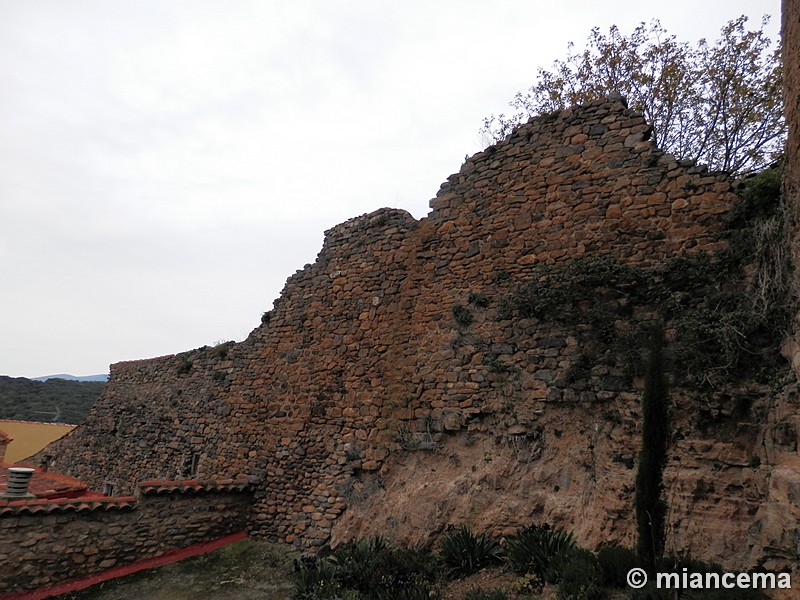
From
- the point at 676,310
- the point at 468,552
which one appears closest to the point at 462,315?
the point at 676,310

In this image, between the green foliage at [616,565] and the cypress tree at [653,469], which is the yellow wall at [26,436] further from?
the cypress tree at [653,469]

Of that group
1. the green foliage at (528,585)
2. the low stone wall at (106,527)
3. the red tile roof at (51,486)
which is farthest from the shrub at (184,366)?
the green foliage at (528,585)

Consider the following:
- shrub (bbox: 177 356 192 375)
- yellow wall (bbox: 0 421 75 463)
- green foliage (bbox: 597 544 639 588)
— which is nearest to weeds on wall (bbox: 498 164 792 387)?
green foliage (bbox: 597 544 639 588)

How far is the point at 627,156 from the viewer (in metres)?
7.67

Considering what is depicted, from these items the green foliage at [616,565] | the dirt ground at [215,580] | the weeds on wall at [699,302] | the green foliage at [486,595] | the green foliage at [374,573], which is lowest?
the dirt ground at [215,580]

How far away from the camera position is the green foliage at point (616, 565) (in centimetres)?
538

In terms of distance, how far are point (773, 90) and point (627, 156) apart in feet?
21.9

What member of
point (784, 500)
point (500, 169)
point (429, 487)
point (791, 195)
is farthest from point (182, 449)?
point (791, 195)

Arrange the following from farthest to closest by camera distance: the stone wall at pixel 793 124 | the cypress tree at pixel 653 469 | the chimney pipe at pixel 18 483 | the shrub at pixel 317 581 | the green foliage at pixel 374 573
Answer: the chimney pipe at pixel 18 483 < the shrub at pixel 317 581 < the green foliage at pixel 374 573 < the stone wall at pixel 793 124 < the cypress tree at pixel 653 469

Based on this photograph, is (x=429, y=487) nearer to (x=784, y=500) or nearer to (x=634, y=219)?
(x=784, y=500)

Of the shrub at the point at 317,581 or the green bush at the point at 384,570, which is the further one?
the shrub at the point at 317,581

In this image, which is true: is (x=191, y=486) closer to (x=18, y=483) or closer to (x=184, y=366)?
(x=18, y=483)

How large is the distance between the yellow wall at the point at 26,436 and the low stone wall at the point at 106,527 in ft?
50.6

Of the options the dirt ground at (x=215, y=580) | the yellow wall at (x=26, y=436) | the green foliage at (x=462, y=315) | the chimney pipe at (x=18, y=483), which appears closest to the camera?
the dirt ground at (x=215, y=580)
